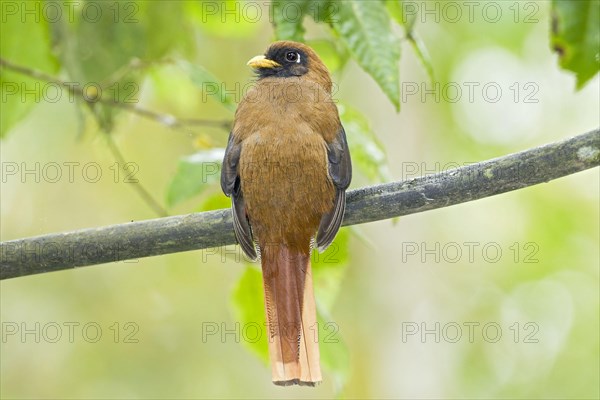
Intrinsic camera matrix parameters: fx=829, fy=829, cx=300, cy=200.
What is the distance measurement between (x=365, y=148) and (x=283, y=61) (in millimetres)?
712

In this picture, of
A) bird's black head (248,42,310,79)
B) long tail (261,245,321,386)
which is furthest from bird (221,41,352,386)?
bird's black head (248,42,310,79)

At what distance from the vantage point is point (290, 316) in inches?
98.1

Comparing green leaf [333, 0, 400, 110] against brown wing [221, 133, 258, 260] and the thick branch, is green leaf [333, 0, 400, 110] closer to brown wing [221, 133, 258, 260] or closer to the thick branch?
the thick branch

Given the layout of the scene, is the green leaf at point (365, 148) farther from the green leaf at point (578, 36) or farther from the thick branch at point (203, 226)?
the green leaf at point (578, 36)

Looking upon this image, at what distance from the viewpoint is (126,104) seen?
9.80ft

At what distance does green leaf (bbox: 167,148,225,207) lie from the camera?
237cm

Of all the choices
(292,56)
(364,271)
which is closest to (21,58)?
(292,56)

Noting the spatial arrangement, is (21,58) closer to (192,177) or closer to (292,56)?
(192,177)

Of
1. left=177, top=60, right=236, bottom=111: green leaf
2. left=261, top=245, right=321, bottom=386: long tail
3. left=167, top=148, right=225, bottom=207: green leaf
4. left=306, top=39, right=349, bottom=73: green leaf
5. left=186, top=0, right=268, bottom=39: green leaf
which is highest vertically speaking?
left=186, top=0, right=268, bottom=39: green leaf

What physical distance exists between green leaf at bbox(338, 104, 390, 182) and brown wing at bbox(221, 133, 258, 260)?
355 mm

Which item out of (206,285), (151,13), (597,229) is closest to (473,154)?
(597,229)

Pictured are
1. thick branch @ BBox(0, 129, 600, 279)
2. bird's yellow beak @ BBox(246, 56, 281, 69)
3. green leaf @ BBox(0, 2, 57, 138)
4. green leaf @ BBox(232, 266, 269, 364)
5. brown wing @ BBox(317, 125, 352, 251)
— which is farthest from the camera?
bird's yellow beak @ BBox(246, 56, 281, 69)

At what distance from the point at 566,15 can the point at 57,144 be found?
215 inches

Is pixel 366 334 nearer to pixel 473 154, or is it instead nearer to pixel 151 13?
pixel 473 154
